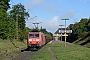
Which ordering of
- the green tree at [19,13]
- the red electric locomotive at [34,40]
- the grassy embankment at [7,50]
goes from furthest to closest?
the green tree at [19,13] < the red electric locomotive at [34,40] < the grassy embankment at [7,50]

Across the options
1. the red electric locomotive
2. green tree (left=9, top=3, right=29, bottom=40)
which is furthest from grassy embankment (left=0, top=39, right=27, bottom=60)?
green tree (left=9, top=3, right=29, bottom=40)

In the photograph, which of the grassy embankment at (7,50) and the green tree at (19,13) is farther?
the green tree at (19,13)

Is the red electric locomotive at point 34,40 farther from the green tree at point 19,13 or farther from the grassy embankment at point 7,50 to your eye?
the green tree at point 19,13

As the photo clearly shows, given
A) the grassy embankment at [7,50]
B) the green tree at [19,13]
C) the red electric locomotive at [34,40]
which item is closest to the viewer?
the grassy embankment at [7,50]

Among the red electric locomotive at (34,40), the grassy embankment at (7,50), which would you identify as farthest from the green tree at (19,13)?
the red electric locomotive at (34,40)

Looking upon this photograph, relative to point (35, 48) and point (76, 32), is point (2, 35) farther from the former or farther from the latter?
point (76, 32)

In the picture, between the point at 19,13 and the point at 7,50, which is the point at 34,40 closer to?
the point at 7,50

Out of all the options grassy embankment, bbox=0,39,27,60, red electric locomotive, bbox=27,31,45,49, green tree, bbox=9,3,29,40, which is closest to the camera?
grassy embankment, bbox=0,39,27,60

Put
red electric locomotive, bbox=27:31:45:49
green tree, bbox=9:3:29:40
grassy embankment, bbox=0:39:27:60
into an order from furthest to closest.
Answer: green tree, bbox=9:3:29:40, red electric locomotive, bbox=27:31:45:49, grassy embankment, bbox=0:39:27:60

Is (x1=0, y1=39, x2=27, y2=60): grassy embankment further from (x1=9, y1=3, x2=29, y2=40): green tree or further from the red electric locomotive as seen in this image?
(x1=9, y1=3, x2=29, y2=40): green tree

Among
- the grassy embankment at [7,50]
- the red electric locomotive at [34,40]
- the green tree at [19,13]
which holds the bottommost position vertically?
the grassy embankment at [7,50]

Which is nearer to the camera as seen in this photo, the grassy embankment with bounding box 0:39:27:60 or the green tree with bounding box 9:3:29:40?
the grassy embankment with bounding box 0:39:27:60

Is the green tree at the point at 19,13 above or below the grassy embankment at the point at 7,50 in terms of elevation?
above

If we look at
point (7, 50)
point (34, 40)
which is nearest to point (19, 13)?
point (34, 40)
